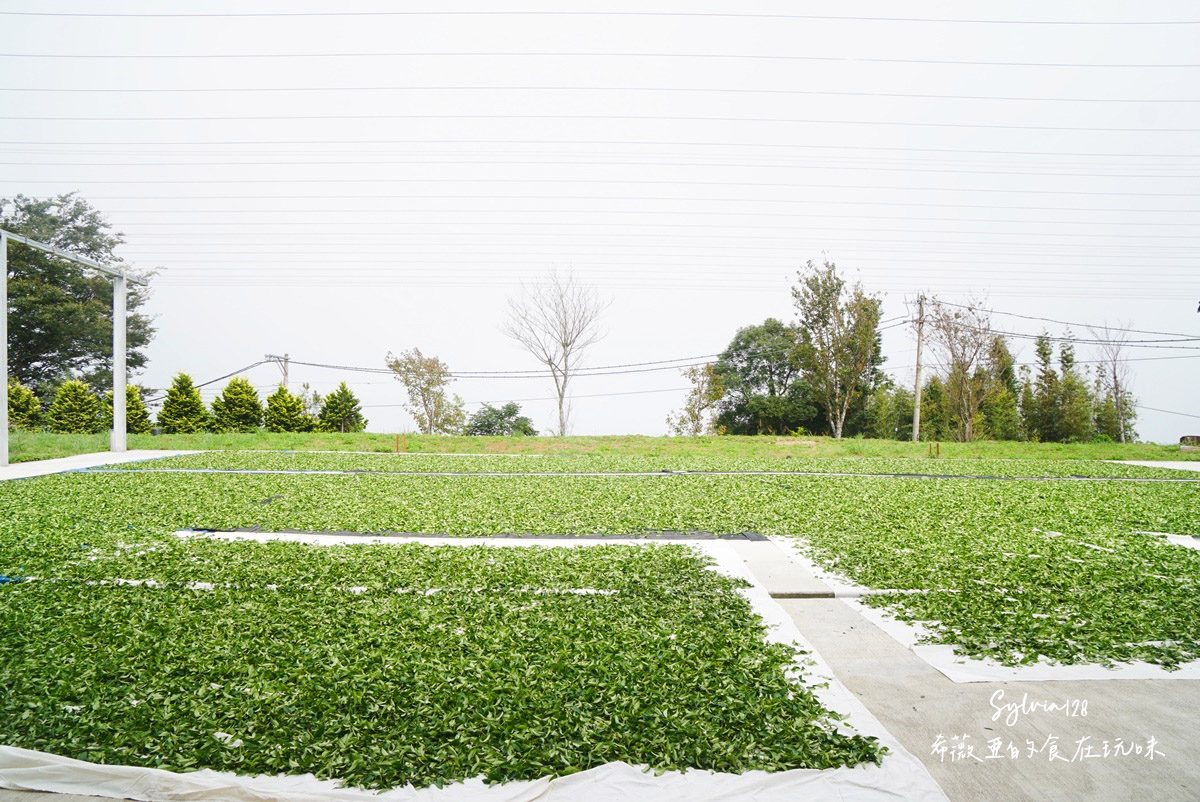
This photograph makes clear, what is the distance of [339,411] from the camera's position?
16.2 meters

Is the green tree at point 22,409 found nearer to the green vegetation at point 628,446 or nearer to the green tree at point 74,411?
the green tree at point 74,411

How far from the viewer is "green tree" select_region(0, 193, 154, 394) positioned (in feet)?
59.5

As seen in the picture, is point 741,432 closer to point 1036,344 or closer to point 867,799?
point 1036,344

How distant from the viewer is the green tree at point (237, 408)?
15.1m

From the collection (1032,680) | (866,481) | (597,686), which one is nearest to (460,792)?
(597,686)

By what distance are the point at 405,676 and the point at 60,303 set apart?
21.9 meters

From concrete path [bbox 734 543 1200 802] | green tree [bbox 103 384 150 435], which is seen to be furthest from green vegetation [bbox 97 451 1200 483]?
concrete path [bbox 734 543 1200 802]

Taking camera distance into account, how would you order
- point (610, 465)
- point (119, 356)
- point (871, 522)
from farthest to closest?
point (119, 356)
point (610, 465)
point (871, 522)

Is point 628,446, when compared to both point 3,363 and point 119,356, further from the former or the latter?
point 3,363

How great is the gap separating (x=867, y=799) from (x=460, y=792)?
3.69 feet

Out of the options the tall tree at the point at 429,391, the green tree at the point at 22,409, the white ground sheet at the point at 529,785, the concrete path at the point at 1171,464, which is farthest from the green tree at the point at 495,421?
the white ground sheet at the point at 529,785

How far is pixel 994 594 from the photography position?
3566 mm

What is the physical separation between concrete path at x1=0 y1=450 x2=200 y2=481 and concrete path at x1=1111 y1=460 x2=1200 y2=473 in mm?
16033

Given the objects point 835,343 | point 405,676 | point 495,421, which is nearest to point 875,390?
point 835,343
